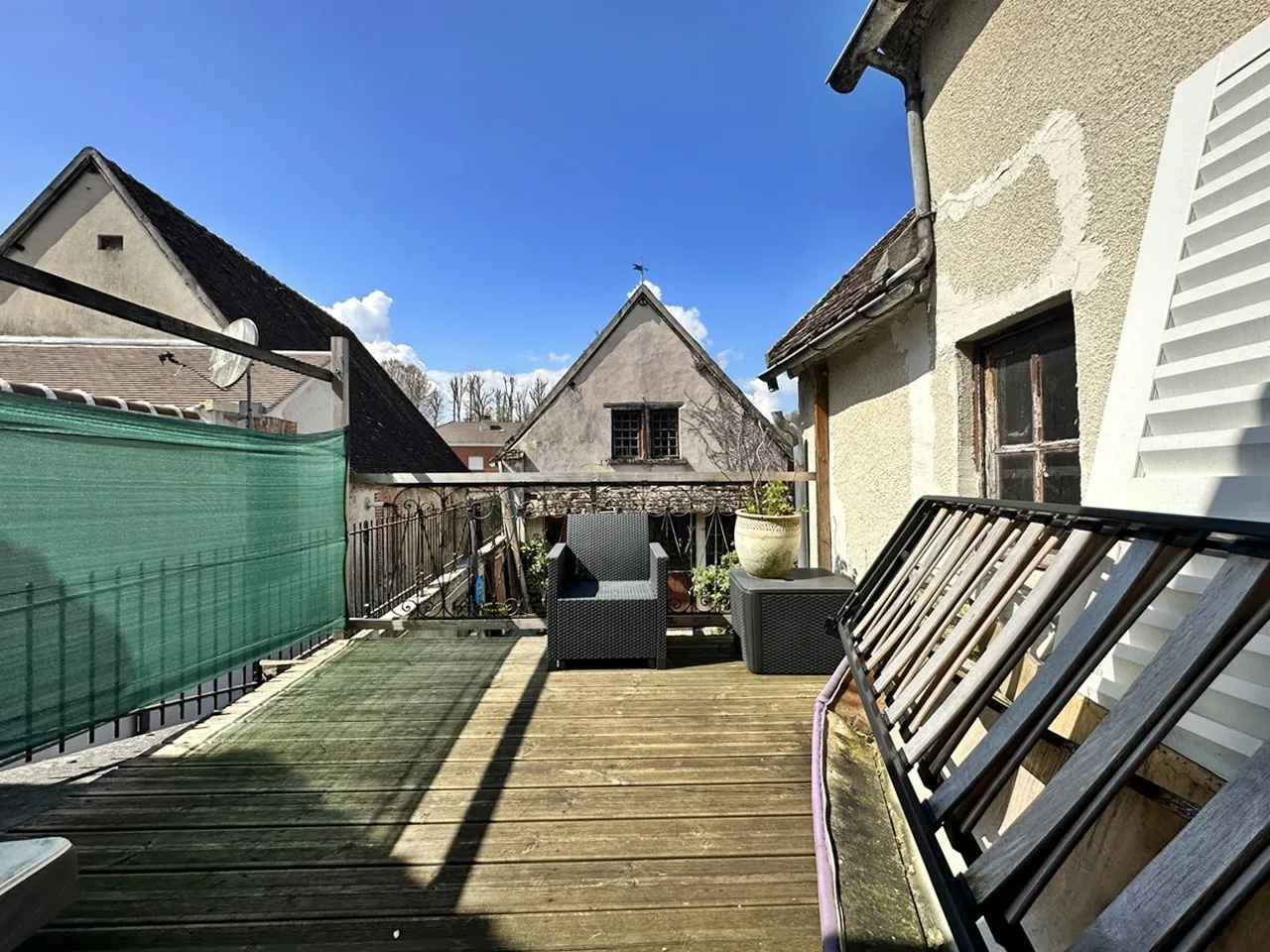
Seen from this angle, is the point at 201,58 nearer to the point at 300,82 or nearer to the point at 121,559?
the point at 300,82

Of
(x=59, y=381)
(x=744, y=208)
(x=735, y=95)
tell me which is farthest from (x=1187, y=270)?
(x=59, y=381)

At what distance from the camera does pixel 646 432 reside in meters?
13.1

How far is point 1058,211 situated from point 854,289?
5.26 ft

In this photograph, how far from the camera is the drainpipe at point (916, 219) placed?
2.86 metres

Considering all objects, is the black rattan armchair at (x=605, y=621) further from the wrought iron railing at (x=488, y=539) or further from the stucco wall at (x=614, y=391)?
the stucco wall at (x=614, y=391)

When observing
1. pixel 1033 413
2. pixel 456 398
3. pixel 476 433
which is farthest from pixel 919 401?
pixel 456 398

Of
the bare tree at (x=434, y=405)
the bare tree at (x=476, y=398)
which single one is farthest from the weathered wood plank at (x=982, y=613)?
the bare tree at (x=476, y=398)

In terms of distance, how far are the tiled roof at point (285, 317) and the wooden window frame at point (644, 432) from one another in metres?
4.38

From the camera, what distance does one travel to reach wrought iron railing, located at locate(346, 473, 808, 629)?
4406mm

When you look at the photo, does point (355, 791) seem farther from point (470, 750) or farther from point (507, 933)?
point (507, 933)

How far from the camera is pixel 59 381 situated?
7949mm

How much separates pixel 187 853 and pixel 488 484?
2.73 m

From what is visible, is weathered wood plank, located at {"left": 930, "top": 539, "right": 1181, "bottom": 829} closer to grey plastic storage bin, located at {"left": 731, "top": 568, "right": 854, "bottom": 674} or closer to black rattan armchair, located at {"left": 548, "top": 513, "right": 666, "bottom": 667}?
grey plastic storage bin, located at {"left": 731, "top": 568, "right": 854, "bottom": 674}

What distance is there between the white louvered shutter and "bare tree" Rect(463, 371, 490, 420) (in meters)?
39.7
